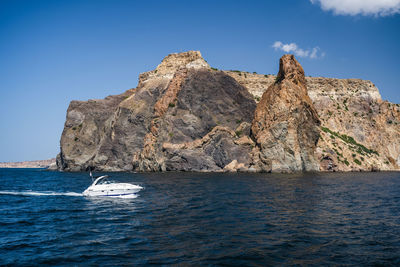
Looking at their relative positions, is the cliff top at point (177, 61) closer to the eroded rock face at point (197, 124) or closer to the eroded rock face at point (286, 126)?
the eroded rock face at point (197, 124)

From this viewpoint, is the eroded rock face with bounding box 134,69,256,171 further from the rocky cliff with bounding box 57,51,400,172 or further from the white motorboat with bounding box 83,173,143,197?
the white motorboat with bounding box 83,173,143,197

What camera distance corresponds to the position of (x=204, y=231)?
16.8m

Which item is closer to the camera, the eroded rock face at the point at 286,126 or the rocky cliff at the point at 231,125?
the eroded rock face at the point at 286,126

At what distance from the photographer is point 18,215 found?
2270 cm

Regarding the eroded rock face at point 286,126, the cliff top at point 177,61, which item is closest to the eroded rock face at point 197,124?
the eroded rock face at point 286,126

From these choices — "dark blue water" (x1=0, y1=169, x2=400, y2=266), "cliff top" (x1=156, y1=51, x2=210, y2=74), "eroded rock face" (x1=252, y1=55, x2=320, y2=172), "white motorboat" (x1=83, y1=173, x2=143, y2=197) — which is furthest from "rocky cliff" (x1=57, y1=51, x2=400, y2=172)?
"dark blue water" (x1=0, y1=169, x2=400, y2=266)

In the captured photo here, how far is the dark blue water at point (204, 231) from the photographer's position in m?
12.7

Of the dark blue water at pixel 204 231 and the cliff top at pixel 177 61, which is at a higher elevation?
the cliff top at pixel 177 61

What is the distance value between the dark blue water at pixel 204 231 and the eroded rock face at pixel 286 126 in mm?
41376

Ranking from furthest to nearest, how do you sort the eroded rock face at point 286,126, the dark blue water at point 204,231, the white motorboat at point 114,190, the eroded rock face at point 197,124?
the eroded rock face at point 197,124, the eroded rock face at point 286,126, the white motorboat at point 114,190, the dark blue water at point 204,231

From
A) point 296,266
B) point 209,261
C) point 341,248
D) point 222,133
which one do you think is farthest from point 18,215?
point 222,133

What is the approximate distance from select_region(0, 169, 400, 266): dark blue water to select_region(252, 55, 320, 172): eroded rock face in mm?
41376

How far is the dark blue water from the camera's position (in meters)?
12.7

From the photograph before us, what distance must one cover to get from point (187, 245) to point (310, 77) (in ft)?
393
